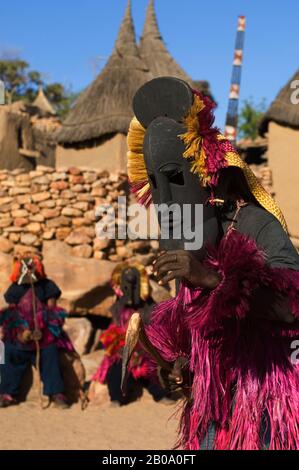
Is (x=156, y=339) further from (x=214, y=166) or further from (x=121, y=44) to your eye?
(x=121, y=44)

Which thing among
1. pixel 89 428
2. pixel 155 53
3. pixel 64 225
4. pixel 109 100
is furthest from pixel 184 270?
pixel 155 53

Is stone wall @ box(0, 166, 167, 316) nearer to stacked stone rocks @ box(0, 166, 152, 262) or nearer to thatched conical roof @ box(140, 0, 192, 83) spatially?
stacked stone rocks @ box(0, 166, 152, 262)

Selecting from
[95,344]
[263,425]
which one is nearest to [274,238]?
[263,425]

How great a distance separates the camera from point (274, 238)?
7.30 ft

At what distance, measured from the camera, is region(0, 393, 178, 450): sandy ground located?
609 cm

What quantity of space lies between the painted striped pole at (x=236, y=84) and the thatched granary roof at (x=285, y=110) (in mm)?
1669

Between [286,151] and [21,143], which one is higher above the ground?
[21,143]

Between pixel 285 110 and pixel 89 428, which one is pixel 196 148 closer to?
pixel 89 428

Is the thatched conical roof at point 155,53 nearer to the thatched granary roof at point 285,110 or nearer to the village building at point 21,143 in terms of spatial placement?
the thatched granary roof at point 285,110

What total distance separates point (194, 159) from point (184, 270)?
43cm

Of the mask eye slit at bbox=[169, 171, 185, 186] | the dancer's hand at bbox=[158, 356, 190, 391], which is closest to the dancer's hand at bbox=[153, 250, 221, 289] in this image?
the mask eye slit at bbox=[169, 171, 185, 186]

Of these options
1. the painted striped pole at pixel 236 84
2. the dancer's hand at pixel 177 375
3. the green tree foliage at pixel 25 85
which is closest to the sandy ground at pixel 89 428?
the dancer's hand at pixel 177 375

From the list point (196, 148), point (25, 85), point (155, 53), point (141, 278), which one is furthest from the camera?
point (25, 85)

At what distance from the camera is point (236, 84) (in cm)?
1816
